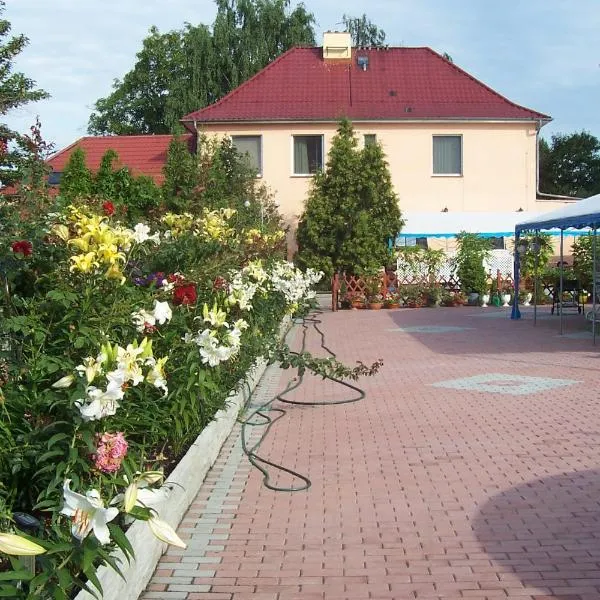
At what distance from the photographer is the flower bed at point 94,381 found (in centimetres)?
318

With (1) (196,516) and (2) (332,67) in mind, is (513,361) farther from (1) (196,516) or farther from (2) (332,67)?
(2) (332,67)

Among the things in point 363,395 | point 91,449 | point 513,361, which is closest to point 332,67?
point 513,361

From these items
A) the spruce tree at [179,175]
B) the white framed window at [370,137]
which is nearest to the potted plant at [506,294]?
the white framed window at [370,137]

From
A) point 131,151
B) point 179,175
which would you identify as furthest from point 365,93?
point 179,175

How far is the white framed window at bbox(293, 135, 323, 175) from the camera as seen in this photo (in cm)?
3503

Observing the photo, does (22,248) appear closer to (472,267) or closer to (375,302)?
(375,302)

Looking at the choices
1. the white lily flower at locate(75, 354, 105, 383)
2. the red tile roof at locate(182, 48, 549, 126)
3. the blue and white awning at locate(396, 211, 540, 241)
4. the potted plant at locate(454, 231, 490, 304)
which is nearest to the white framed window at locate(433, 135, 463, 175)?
the red tile roof at locate(182, 48, 549, 126)

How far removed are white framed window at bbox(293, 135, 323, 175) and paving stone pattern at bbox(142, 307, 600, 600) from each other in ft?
80.8

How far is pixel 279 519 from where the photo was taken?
227 inches

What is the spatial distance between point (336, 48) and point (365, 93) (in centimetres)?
340

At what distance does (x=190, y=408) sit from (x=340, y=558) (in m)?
1.85

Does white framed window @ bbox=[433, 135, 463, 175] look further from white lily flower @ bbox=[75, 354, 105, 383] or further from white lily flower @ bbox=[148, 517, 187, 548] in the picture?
white lily flower @ bbox=[148, 517, 187, 548]

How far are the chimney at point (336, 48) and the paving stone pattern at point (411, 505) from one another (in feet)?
97.3

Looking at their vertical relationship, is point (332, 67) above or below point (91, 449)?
above
